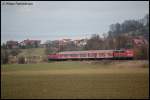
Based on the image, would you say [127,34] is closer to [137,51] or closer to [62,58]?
[137,51]

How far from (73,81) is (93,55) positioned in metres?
0.65

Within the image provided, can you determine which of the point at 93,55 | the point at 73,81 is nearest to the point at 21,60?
the point at 73,81

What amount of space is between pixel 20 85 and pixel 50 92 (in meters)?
0.63

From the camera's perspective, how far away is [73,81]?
16.2 feet

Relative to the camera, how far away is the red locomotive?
491cm

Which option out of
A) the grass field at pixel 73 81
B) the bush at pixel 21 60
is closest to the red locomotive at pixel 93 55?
the grass field at pixel 73 81

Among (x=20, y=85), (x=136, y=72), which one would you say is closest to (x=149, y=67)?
(x=136, y=72)

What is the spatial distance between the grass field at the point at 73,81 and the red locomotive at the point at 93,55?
5.6 inches

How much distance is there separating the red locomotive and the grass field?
142mm

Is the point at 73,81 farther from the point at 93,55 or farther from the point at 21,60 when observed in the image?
the point at 21,60

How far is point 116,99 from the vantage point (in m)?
4.57

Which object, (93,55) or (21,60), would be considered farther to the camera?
(21,60)

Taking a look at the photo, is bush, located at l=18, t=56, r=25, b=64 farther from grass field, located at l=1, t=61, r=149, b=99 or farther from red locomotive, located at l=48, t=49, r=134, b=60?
red locomotive, located at l=48, t=49, r=134, b=60

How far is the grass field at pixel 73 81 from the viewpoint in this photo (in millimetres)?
4672
